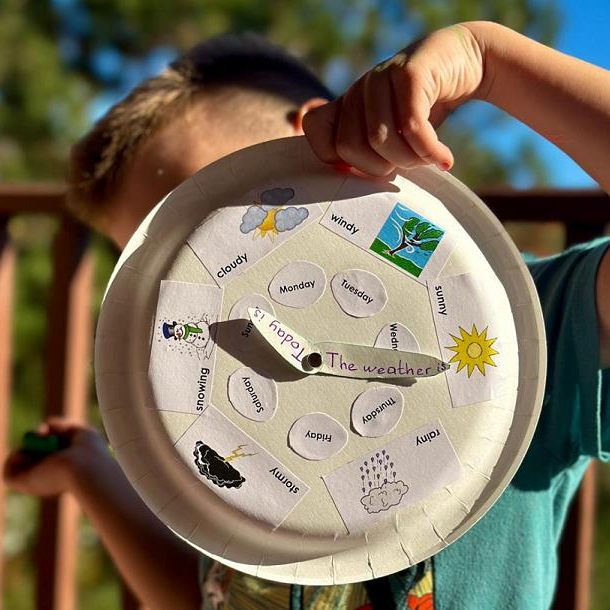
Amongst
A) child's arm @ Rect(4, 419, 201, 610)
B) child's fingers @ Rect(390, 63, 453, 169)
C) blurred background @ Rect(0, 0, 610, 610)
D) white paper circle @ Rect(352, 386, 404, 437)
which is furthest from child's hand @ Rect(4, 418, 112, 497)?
blurred background @ Rect(0, 0, 610, 610)

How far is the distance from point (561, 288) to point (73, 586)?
1.01 meters

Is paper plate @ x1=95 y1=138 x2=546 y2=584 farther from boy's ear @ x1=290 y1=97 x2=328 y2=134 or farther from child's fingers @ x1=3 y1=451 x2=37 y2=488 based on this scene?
child's fingers @ x1=3 y1=451 x2=37 y2=488

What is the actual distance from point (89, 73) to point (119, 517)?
11.9ft

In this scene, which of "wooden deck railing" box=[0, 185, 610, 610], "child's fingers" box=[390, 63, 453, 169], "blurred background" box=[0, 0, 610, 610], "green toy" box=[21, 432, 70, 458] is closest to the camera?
"child's fingers" box=[390, 63, 453, 169]

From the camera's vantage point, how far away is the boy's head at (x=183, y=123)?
0.78 meters

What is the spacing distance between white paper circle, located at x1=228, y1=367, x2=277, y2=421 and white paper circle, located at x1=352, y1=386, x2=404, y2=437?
6 centimetres

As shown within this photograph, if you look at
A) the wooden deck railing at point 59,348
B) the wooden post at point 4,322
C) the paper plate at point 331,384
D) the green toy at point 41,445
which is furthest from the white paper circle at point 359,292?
the wooden post at point 4,322

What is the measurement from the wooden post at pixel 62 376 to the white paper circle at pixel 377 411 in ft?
2.71

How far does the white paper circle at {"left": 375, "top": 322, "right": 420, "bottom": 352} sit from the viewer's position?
0.56 meters

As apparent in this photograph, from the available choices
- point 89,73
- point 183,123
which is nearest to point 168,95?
point 183,123

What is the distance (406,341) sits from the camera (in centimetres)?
56

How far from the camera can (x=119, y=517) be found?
91 centimetres

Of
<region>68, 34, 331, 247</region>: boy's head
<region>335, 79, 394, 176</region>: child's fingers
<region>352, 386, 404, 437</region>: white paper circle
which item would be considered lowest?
<region>352, 386, 404, 437</region>: white paper circle

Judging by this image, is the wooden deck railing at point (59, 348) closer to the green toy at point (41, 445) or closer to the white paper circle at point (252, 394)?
the green toy at point (41, 445)
